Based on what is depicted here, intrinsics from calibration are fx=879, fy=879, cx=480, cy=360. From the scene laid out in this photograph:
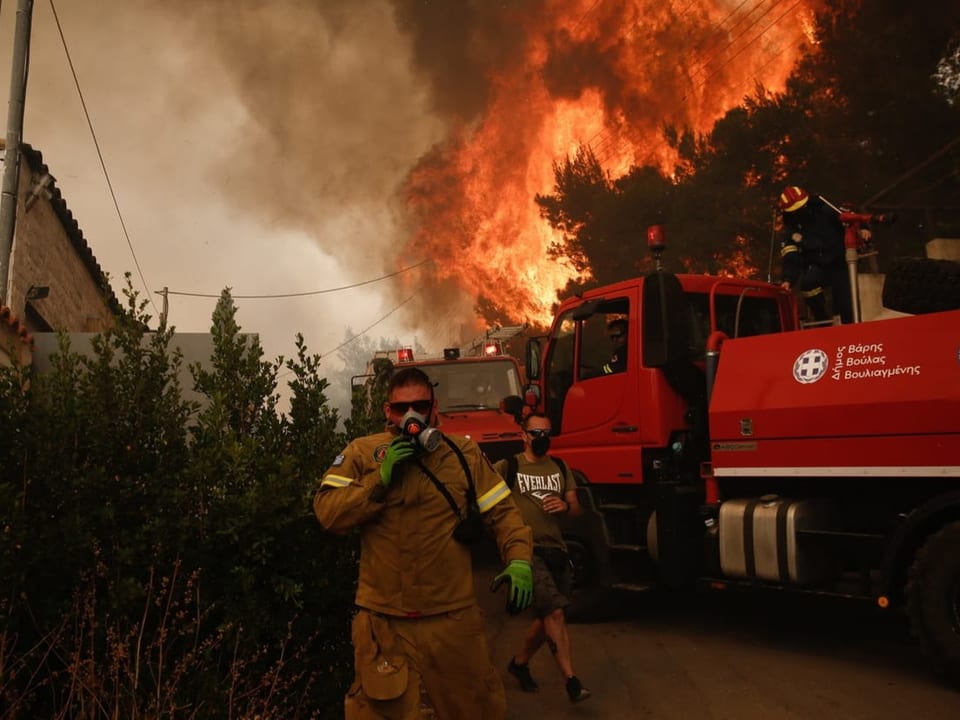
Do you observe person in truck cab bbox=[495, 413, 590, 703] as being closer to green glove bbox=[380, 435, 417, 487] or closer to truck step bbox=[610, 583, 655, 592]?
truck step bbox=[610, 583, 655, 592]

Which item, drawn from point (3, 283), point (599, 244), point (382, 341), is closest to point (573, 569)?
point (3, 283)

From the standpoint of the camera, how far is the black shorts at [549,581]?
5.32 metres

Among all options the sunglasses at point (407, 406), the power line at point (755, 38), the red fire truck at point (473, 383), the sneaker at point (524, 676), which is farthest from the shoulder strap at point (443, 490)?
the power line at point (755, 38)

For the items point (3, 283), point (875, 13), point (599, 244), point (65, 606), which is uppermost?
point (875, 13)

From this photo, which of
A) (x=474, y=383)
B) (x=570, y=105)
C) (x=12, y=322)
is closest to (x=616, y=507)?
(x=474, y=383)

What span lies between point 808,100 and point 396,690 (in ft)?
69.7

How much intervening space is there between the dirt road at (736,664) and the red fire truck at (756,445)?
0.45 metres

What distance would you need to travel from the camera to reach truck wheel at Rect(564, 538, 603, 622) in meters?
7.31

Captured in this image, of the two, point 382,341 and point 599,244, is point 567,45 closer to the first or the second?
point 599,244

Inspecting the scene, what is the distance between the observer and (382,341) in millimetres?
85188

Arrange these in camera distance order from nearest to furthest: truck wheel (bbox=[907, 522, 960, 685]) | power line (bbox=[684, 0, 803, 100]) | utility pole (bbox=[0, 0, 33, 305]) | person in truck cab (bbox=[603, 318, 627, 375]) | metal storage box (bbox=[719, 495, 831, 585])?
truck wheel (bbox=[907, 522, 960, 685])
metal storage box (bbox=[719, 495, 831, 585])
person in truck cab (bbox=[603, 318, 627, 375])
utility pole (bbox=[0, 0, 33, 305])
power line (bbox=[684, 0, 803, 100])

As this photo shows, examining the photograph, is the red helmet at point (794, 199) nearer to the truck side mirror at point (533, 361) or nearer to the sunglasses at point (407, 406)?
the truck side mirror at point (533, 361)

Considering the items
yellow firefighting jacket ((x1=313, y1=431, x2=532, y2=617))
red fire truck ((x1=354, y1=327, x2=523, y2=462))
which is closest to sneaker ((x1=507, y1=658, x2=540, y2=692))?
yellow firefighting jacket ((x1=313, y1=431, x2=532, y2=617))

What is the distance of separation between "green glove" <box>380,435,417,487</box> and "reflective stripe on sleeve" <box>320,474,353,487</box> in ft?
0.68
